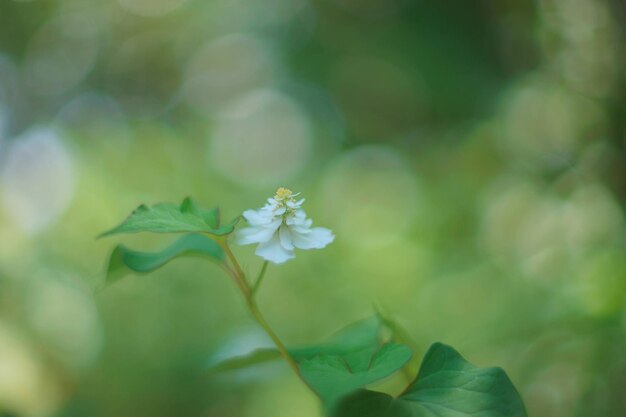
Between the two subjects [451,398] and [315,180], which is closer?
[451,398]

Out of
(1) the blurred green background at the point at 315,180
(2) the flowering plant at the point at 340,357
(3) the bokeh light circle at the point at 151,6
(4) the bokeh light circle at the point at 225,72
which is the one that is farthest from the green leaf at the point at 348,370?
(3) the bokeh light circle at the point at 151,6

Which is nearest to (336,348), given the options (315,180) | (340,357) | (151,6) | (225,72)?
(340,357)

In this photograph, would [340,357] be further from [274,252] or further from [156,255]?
[156,255]

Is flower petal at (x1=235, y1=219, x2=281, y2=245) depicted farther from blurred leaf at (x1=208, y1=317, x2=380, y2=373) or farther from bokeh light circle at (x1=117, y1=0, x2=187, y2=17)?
bokeh light circle at (x1=117, y1=0, x2=187, y2=17)

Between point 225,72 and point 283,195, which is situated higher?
point 225,72

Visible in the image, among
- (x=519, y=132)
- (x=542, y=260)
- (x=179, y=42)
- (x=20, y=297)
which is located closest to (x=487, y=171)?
(x=519, y=132)

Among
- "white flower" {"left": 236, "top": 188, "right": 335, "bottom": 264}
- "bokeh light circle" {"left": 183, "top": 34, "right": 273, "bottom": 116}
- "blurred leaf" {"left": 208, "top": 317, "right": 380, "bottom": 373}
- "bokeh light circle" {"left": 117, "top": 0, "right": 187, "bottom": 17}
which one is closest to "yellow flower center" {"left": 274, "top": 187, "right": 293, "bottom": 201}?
"white flower" {"left": 236, "top": 188, "right": 335, "bottom": 264}
